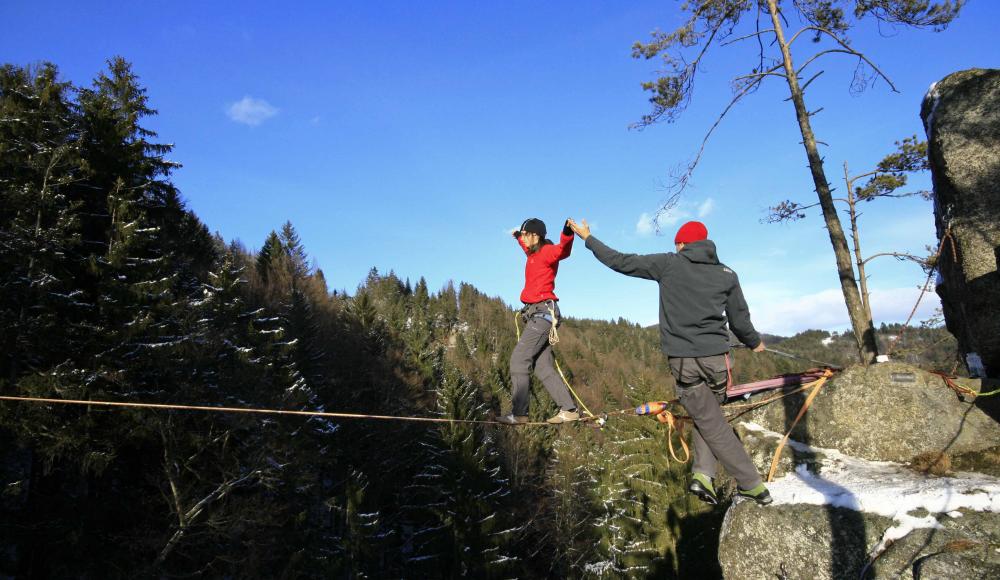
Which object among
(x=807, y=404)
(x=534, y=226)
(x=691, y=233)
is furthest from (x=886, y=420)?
(x=534, y=226)

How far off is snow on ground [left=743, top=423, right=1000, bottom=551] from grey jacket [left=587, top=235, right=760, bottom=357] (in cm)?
195

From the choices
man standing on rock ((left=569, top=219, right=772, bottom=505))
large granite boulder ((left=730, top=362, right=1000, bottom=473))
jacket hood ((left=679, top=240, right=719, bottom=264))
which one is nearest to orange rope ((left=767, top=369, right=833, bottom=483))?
large granite boulder ((left=730, top=362, right=1000, bottom=473))

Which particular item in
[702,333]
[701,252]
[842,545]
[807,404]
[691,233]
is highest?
[691,233]

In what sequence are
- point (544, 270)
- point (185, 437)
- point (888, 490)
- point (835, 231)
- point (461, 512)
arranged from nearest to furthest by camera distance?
1. point (888, 490)
2. point (544, 270)
3. point (835, 231)
4. point (185, 437)
5. point (461, 512)

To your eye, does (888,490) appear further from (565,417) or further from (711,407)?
(565,417)

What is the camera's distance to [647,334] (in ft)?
546

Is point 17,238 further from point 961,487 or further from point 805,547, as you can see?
point 961,487

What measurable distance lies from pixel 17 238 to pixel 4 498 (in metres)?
8.20

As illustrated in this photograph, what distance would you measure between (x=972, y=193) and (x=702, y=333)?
5.50m

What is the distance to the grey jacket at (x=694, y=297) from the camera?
5.61 meters

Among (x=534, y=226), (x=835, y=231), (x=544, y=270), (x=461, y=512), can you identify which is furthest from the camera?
(x=461, y=512)

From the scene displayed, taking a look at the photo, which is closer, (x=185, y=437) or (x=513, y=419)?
(x=513, y=419)

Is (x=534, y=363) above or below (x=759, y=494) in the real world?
above

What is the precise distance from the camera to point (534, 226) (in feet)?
23.8
